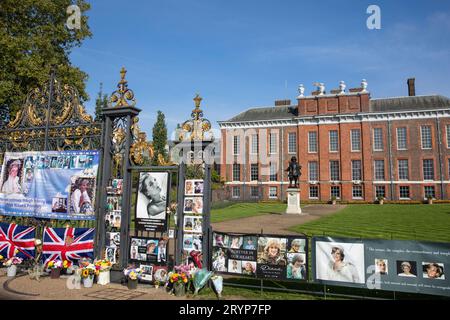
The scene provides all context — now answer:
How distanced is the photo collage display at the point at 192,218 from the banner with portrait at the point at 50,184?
2575mm

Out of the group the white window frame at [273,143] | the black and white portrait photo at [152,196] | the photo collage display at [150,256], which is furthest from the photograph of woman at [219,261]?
the white window frame at [273,143]

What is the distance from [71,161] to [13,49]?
1045cm

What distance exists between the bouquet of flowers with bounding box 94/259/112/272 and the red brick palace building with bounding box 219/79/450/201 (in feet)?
134

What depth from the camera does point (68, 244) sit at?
30.1ft

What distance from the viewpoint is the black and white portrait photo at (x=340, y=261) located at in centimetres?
673

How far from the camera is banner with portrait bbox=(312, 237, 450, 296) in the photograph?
6230mm

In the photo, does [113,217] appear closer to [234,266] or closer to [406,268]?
[234,266]

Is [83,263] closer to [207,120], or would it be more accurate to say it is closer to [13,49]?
[207,120]

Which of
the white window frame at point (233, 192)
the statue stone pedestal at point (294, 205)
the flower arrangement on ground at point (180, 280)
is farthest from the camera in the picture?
the white window frame at point (233, 192)

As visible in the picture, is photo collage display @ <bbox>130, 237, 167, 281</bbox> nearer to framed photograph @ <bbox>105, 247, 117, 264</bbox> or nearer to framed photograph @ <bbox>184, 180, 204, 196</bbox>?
framed photograph @ <bbox>105, 247, 117, 264</bbox>

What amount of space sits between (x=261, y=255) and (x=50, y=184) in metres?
6.10

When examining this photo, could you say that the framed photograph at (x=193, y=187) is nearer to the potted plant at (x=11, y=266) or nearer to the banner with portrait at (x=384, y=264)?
the banner with portrait at (x=384, y=264)

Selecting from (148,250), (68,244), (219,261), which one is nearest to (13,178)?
(68,244)
